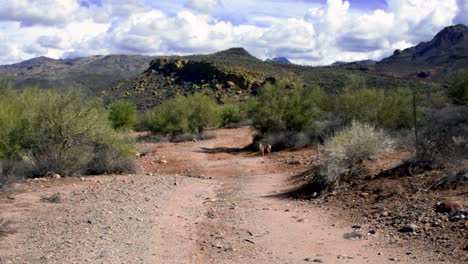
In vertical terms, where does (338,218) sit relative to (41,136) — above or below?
below

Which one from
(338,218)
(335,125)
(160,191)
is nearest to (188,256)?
(338,218)

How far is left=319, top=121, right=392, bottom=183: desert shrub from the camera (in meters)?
13.6

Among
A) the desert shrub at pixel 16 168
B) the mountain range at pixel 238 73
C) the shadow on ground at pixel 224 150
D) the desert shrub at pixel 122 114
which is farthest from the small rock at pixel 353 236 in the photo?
the mountain range at pixel 238 73

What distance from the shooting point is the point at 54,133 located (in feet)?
54.7

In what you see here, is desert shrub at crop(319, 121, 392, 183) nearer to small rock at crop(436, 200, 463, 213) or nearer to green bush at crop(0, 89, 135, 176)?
small rock at crop(436, 200, 463, 213)

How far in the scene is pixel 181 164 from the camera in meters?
22.9

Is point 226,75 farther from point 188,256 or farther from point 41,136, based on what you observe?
point 188,256

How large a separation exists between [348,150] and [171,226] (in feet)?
19.9

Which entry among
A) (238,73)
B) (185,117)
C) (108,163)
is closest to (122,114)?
(185,117)

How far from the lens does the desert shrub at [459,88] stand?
94.6ft

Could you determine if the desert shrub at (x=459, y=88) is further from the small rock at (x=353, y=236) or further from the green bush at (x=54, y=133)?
the small rock at (x=353, y=236)

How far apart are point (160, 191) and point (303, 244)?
6.21 meters

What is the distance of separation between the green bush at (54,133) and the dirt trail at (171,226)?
1.38 m

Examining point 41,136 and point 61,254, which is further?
point 41,136
